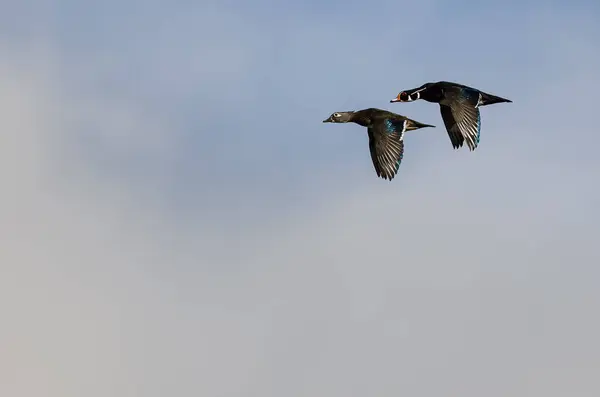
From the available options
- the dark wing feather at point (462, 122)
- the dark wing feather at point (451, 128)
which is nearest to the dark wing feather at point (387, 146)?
the dark wing feather at point (451, 128)

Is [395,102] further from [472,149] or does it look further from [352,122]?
[472,149]

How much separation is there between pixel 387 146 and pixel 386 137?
1.94 ft

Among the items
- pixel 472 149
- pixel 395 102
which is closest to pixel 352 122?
pixel 395 102

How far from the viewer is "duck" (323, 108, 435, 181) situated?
10144 centimetres

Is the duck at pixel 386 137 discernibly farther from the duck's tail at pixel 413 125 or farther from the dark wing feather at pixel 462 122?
the dark wing feather at pixel 462 122

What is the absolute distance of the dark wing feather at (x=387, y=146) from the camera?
101312 millimetres

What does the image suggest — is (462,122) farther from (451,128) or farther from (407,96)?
(407,96)

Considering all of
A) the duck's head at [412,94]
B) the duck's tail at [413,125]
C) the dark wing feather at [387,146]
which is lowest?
the dark wing feather at [387,146]

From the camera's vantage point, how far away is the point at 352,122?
107 m

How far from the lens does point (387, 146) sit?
102 m

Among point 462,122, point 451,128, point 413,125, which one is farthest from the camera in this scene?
point 413,125

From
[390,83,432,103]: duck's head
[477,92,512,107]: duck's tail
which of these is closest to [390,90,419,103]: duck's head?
[390,83,432,103]: duck's head

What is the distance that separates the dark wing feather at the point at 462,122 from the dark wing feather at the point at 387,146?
2396 mm

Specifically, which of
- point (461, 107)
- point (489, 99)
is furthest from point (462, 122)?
point (489, 99)
